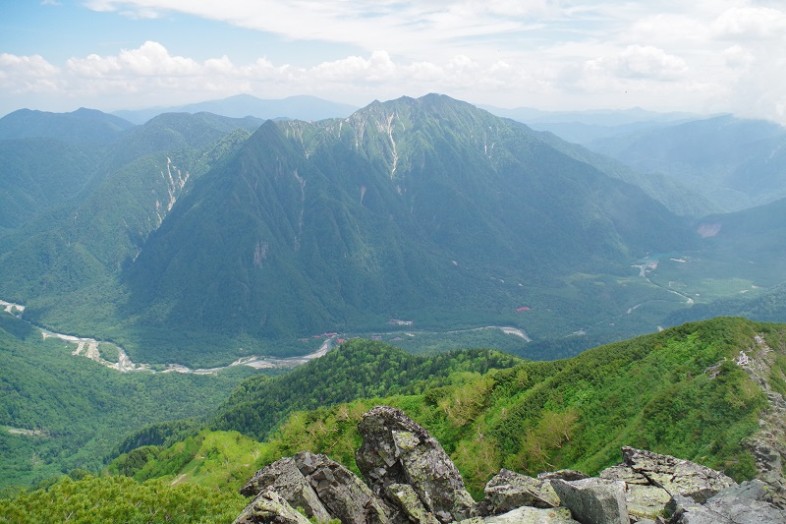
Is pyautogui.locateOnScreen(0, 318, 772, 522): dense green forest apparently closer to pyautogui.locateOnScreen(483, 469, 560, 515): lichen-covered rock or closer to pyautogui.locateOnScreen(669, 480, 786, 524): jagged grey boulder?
pyautogui.locateOnScreen(669, 480, 786, 524): jagged grey boulder

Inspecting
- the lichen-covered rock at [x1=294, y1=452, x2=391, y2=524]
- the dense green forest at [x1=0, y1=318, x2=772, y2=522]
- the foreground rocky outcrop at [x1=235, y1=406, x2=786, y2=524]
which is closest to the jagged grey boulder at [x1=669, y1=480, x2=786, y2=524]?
the foreground rocky outcrop at [x1=235, y1=406, x2=786, y2=524]

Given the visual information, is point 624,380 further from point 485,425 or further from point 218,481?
point 218,481

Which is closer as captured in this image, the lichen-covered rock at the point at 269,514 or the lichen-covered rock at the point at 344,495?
the lichen-covered rock at the point at 269,514

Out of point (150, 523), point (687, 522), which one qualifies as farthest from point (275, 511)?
point (687, 522)

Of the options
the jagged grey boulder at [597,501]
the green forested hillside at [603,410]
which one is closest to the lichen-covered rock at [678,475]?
the green forested hillside at [603,410]

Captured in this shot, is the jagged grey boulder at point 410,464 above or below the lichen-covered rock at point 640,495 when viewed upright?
below

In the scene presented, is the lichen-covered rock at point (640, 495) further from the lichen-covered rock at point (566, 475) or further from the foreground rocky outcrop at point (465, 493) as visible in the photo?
the lichen-covered rock at point (566, 475)
